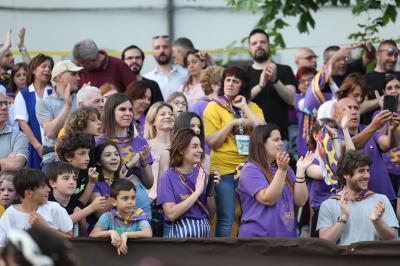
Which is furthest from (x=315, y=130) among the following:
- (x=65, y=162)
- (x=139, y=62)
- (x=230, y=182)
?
(x=139, y=62)

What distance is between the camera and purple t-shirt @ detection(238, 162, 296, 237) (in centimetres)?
944

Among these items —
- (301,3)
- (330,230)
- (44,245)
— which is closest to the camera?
(44,245)

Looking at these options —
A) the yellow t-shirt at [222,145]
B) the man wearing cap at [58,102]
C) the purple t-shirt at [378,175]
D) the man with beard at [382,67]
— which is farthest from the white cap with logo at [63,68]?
the man with beard at [382,67]

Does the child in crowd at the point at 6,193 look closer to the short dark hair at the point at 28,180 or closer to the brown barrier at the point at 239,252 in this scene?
the short dark hair at the point at 28,180

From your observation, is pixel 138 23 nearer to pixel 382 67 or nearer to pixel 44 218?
pixel 382 67

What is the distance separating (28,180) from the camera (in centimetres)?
869

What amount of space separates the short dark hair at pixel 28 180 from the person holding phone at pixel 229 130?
229 cm

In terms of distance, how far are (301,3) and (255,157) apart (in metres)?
4.90

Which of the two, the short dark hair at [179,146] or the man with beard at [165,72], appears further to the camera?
the man with beard at [165,72]

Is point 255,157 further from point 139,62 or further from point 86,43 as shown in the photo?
point 139,62

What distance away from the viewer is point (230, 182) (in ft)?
35.2

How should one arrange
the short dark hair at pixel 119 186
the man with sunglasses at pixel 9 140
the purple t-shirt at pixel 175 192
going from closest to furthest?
the short dark hair at pixel 119 186, the purple t-shirt at pixel 175 192, the man with sunglasses at pixel 9 140

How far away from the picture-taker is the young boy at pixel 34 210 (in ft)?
28.3

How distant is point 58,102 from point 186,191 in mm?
2089
